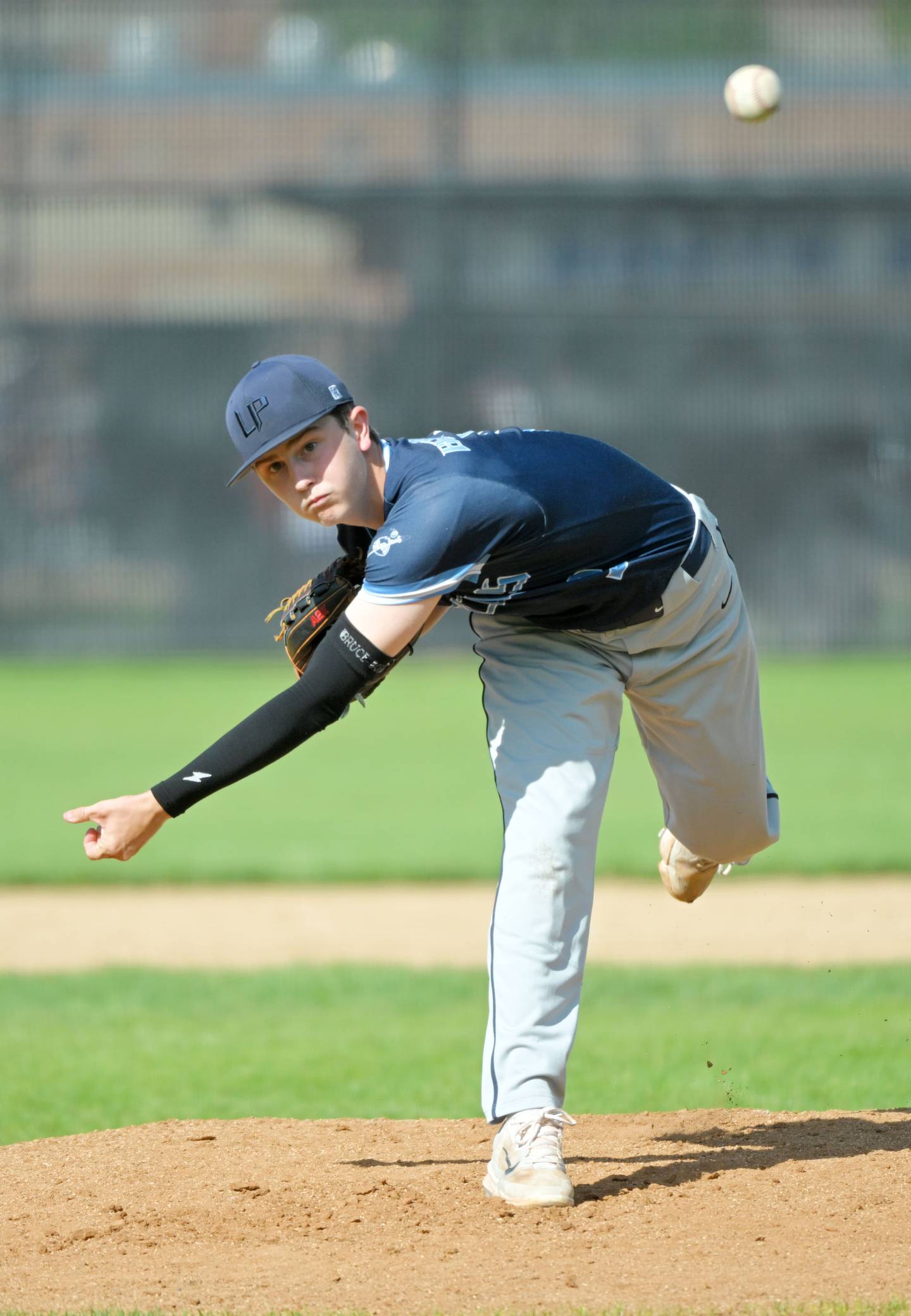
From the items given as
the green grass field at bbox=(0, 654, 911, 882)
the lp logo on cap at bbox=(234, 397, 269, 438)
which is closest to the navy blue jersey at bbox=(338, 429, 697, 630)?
the lp logo on cap at bbox=(234, 397, 269, 438)

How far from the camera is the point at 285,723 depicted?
2836mm

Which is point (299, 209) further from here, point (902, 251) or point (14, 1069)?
point (14, 1069)

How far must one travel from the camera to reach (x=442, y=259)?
18031 mm

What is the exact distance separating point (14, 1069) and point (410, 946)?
2220 millimetres

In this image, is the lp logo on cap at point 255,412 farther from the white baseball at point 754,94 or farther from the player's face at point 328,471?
the white baseball at point 754,94

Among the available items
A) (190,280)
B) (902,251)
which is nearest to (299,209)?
(190,280)

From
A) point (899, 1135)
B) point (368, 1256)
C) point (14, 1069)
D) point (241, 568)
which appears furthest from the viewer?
point (241, 568)

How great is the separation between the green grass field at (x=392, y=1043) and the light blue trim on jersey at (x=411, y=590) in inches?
75.7

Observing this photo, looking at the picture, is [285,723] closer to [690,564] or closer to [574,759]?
[574,759]

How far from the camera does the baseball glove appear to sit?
127 inches

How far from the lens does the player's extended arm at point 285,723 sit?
111 inches

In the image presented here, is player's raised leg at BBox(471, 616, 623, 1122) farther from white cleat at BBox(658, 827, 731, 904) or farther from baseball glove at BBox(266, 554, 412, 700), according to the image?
white cleat at BBox(658, 827, 731, 904)

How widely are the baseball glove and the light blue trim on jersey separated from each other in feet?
1.32

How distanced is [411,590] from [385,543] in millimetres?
96
